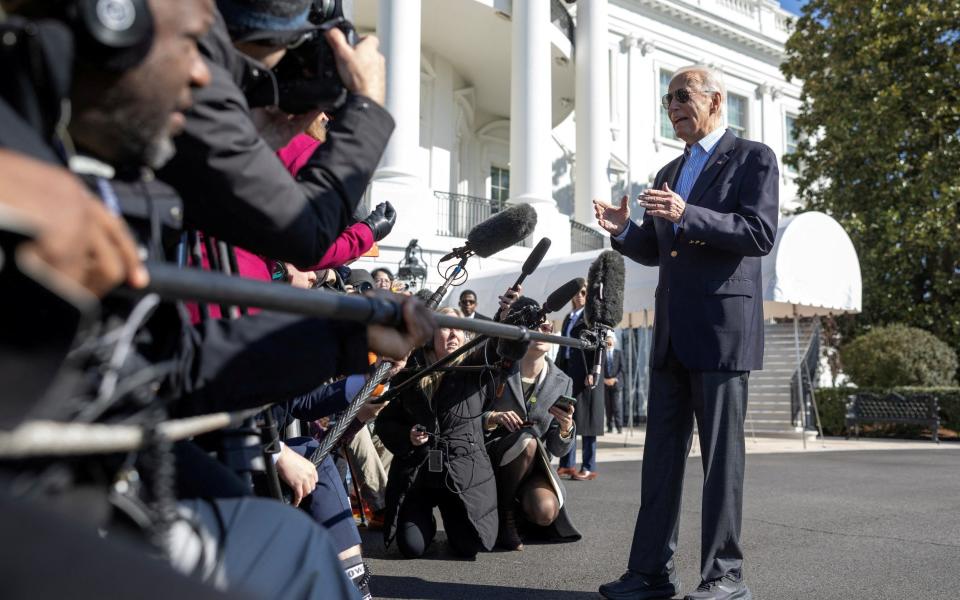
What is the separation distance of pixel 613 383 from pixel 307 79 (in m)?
10.0

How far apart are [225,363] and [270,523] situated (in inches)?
11.6

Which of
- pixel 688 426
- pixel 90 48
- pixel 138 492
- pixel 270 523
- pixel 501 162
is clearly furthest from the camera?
pixel 501 162

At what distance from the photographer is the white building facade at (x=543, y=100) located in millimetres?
16953

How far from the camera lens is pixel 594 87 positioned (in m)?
21.1

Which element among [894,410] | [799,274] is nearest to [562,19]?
[799,274]

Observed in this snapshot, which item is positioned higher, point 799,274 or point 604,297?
point 799,274

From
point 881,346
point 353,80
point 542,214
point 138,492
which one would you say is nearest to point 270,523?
point 138,492

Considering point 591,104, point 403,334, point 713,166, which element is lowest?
point 403,334

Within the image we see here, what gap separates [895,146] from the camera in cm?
1997

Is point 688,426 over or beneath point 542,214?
beneath

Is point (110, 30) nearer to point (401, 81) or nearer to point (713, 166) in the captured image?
point (713, 166)

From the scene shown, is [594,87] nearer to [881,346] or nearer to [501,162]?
[501,162]

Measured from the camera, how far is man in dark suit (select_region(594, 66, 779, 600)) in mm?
3602

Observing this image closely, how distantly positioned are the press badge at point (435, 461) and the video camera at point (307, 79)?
3.47 metres
